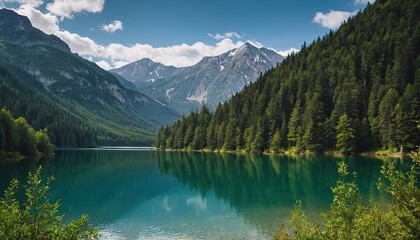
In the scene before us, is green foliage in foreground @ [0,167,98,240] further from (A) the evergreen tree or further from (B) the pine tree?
(B) the pine tree

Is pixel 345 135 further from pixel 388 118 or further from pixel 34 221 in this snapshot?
pixel 34 221

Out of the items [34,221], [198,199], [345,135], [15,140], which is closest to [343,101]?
[345,135]

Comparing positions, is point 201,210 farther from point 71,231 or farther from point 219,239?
point 71,231

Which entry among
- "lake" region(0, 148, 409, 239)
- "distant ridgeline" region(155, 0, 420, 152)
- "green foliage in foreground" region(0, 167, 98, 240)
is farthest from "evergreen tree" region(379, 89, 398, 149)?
"green foliage in foreground" region(0, 167, 98, 240)

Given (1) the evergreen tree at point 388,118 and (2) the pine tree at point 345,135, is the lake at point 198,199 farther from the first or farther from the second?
(2) the pine tree at point 345,135

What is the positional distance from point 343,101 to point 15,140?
378 ft

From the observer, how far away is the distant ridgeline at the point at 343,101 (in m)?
116

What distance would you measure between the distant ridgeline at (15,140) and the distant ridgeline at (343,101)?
85.3 m

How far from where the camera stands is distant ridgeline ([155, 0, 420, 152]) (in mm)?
115938

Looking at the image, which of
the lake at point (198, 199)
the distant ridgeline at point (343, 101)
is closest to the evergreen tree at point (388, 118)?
the distant ridgeline at point (343, 101)

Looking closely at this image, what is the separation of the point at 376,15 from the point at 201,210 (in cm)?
18805

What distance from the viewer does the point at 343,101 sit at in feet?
433

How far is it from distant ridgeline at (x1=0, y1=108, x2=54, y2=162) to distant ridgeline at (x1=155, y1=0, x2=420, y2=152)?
280 ft

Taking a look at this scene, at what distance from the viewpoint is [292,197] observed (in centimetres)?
5116
